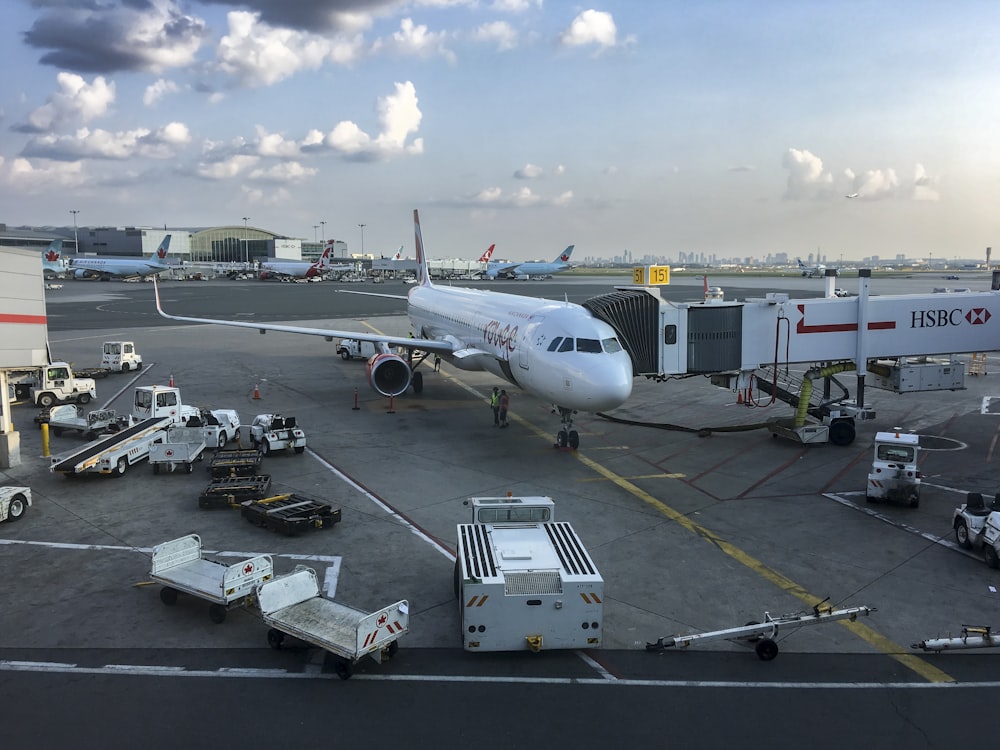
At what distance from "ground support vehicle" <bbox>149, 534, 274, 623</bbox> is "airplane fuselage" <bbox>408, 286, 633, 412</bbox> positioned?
410 inches

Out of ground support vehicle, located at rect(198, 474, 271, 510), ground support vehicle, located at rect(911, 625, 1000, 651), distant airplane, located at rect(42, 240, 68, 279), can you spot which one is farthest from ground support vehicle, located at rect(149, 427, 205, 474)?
distant airplane, located at rect(42, 240, 68, 279)

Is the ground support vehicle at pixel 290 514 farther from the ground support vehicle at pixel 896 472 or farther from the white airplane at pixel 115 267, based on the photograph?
the white airplane at pixel 115 267

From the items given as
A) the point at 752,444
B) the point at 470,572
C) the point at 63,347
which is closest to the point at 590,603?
the point at 470,572

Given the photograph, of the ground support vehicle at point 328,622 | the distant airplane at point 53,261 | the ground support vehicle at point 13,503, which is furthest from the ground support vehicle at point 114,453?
the distant airplane at point 53,261

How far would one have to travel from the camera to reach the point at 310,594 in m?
12.5

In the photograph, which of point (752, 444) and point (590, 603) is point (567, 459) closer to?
point (752, 444)

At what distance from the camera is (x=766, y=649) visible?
1164cm

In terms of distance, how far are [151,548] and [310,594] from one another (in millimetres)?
5619

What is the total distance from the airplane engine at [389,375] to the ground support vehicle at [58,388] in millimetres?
13133

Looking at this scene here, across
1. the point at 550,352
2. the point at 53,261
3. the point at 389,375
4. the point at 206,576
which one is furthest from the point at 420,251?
the point at 53,261

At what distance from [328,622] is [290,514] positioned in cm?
596

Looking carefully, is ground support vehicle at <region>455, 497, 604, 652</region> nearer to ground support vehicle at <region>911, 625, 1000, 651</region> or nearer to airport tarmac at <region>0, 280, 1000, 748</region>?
airport tarmac at <region>0, 280, 1000, 748</region>

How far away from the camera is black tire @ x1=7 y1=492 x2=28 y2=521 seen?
57.8ft

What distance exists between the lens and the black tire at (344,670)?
1092 centimetres
